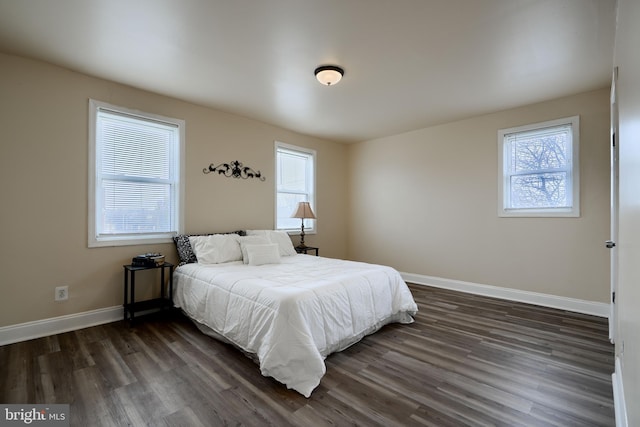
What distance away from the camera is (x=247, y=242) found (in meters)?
3.71

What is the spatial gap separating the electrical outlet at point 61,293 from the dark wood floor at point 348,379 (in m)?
0.36

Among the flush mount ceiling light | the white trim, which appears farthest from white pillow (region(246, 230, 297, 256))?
the white trim

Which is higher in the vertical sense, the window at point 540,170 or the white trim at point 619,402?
the window at point 540,170

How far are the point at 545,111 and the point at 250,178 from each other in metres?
4.02

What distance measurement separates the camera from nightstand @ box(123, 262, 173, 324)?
10.0 ft

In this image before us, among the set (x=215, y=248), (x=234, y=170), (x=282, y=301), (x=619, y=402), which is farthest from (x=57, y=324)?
(x=619, y=402)

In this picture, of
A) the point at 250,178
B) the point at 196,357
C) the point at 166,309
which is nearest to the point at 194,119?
the point at 250,178

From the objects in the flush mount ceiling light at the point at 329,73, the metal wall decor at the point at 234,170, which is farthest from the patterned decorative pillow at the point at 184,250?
the flush mount ceiling light at the point at 329,73

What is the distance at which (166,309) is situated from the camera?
345 centimetres

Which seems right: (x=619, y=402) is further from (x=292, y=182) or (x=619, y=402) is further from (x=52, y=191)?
(x=52, y=191)

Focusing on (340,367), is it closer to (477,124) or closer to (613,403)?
(613,403)

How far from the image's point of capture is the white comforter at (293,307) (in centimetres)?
202

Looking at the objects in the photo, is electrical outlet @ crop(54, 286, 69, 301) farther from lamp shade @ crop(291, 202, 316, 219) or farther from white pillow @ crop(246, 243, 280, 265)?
lamp shade @ crop(291, 202, 316, 219)

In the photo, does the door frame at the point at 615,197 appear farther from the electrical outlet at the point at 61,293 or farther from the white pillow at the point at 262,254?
the electrical outlet at the point at 61,293
